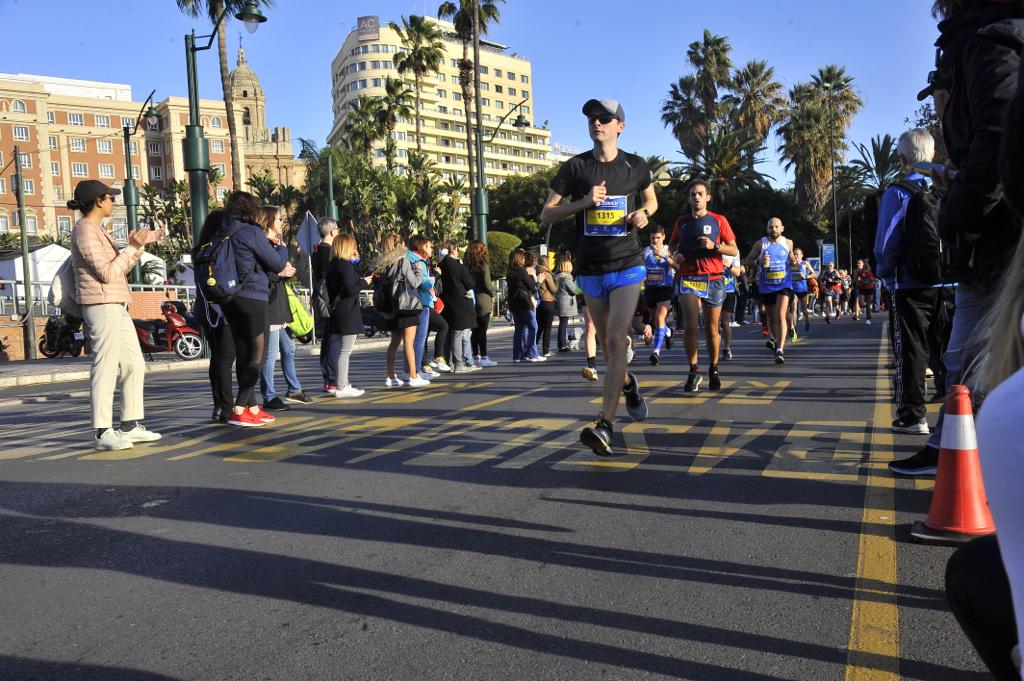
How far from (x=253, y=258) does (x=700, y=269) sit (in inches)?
177

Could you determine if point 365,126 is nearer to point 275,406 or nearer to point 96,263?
point 275,406

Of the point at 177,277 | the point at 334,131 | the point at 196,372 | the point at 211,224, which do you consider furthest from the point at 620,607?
the point at 334,131

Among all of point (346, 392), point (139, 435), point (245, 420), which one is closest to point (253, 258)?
point (245, 420)

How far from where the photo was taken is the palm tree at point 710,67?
56.5 m

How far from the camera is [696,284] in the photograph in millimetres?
9352

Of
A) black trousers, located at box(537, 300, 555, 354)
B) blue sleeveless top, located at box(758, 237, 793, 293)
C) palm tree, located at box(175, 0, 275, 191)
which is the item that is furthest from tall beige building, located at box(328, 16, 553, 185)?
blue sleeveless top, located at box(758, 237, 793, 293)

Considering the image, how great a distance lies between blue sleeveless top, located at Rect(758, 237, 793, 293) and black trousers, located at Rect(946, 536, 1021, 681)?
35.4 feet

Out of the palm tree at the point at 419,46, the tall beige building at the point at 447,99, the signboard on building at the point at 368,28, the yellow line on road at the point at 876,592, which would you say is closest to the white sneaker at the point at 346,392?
the yellow line on road at the point at 876,592

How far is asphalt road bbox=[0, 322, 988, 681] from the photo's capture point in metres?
2.69

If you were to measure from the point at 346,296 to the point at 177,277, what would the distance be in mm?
26361

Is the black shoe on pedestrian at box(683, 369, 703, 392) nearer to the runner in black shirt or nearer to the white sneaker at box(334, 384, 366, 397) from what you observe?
the runner in black shirt

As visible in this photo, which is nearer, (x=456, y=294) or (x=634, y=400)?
(x=634, y=400)

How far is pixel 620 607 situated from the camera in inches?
120

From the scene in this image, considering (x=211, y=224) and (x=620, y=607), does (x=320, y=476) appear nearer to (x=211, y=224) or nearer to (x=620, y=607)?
(x=620, y=607)
